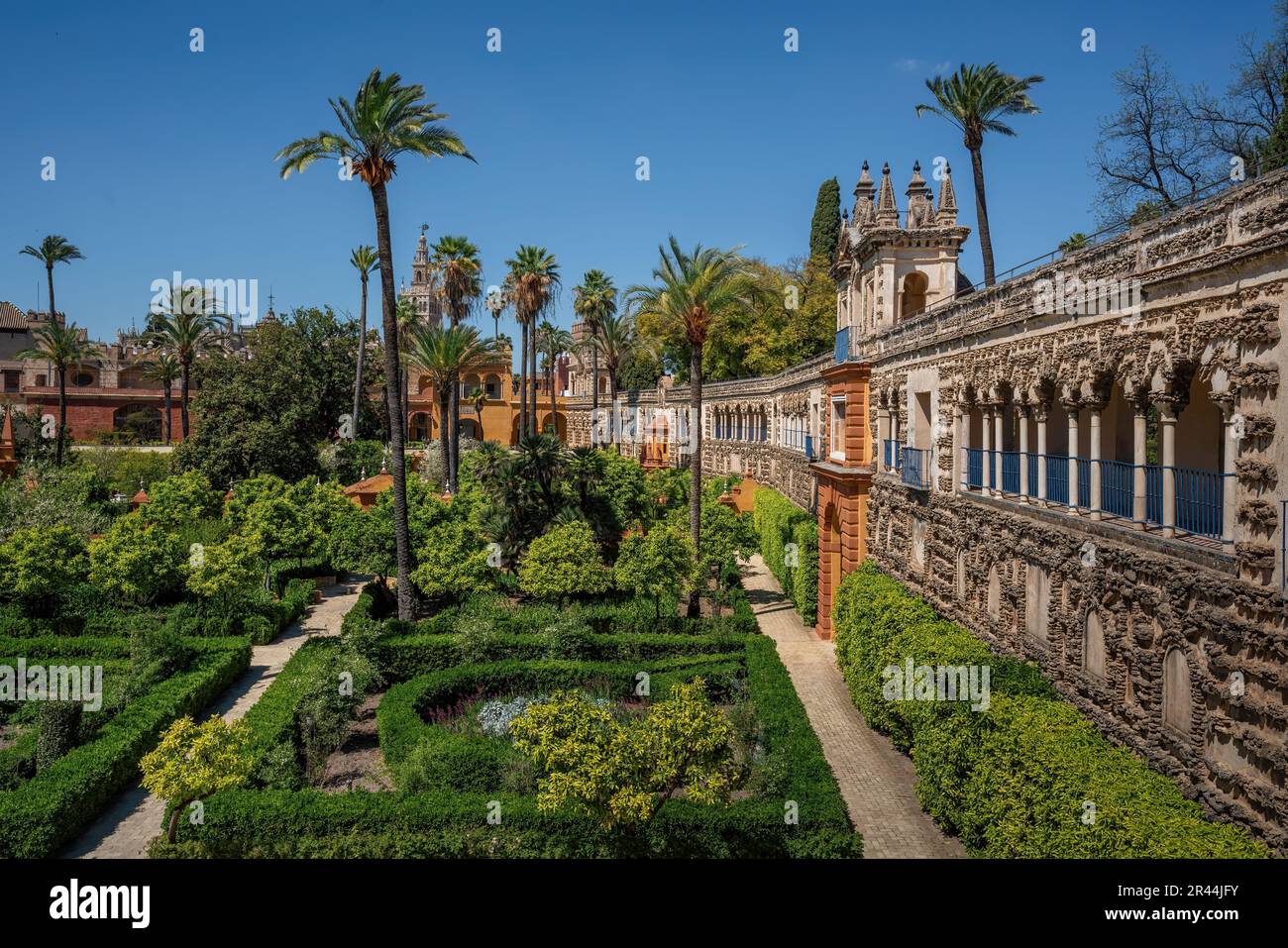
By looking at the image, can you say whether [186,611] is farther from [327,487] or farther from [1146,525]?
[1146,525]

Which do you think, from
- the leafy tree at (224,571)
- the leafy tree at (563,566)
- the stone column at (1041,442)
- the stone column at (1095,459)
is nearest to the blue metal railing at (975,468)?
the stone column at (1041,442)

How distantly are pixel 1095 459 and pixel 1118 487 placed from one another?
51 cm

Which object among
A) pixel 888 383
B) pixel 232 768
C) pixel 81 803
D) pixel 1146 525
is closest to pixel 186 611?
pixel 81 803

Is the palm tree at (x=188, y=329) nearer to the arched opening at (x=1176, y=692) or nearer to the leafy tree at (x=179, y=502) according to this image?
the leafy tree at (x=179, y=502)

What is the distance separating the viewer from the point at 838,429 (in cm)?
2795

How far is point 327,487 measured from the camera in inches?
1389

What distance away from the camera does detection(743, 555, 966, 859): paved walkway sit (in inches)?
573

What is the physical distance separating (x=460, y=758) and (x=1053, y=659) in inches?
387

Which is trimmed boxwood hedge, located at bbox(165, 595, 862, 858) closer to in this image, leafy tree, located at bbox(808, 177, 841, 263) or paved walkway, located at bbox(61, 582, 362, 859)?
paved walkway, located at bbox(61, 582, 362, 859)

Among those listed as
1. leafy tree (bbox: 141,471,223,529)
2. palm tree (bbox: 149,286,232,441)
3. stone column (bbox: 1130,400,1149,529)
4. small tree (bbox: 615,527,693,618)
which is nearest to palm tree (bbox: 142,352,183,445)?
palm tree (bbox: 149,286,232,441)

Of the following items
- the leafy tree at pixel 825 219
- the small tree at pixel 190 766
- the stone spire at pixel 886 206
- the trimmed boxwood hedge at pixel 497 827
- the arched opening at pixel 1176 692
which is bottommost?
the trimmed boxwood hedge at pixel 497 827

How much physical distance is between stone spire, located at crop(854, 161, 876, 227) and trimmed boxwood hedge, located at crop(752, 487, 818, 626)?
32.3ft

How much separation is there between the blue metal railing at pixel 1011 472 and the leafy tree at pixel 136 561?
22333 mm

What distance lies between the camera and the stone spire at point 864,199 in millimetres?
26391
